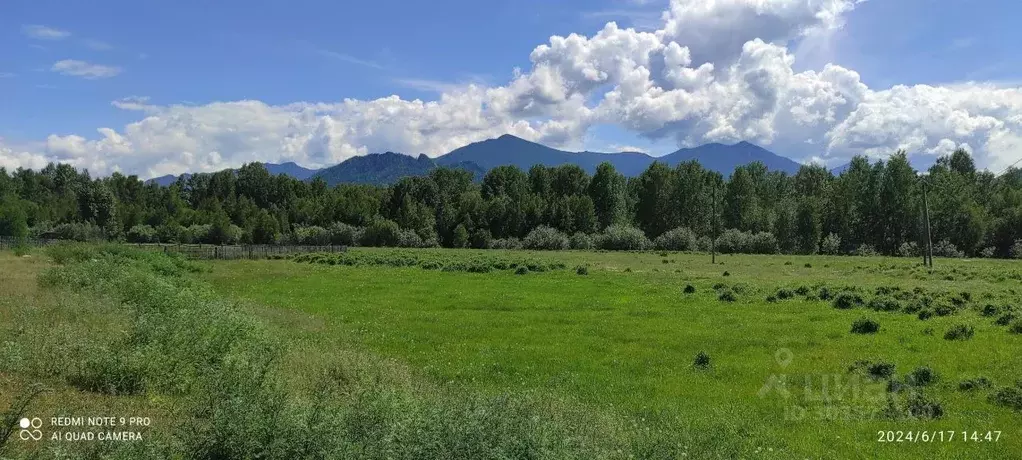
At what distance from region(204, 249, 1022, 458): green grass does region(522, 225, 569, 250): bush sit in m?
69.2

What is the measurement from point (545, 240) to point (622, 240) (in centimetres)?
1435

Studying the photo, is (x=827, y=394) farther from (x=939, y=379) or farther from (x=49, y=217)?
(x=49, y=217)

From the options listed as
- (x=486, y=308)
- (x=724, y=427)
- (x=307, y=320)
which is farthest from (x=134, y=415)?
(x=486, y=308)

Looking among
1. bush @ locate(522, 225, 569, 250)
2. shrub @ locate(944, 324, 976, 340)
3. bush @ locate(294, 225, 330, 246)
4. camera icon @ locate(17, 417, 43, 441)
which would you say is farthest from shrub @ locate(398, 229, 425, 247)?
camera icon @ locate(17, 417, 43, 441)

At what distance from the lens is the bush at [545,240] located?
364 ft

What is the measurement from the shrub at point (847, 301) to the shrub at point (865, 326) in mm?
6667

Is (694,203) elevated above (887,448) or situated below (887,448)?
above

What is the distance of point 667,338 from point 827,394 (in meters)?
8.19

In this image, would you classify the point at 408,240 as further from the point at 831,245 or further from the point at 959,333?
the point at 959,333

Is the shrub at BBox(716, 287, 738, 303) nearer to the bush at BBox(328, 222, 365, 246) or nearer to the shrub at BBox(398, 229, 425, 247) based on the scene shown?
the shrub at BBox(398, 229, 425, 247)

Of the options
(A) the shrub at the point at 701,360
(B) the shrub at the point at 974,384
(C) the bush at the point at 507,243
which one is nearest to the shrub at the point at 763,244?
(C) the bush at the point at 507,243

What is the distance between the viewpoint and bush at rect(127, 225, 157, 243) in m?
126

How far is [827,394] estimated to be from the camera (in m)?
14.8

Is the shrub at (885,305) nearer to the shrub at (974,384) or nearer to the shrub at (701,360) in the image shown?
the shrub at (974,384)
